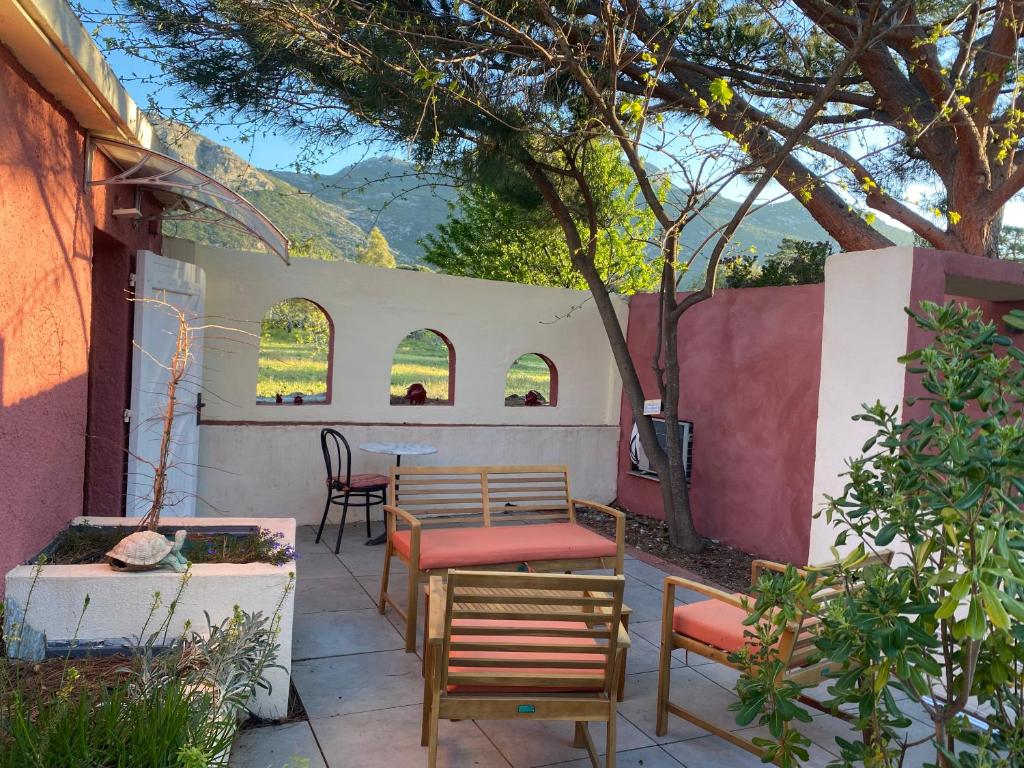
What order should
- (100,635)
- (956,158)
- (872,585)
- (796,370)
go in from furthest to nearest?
(956,158) < (796,370) < (100,635) < (872,585)

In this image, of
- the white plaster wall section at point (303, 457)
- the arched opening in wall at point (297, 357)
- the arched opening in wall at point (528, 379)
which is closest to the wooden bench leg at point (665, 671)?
the white plaster wall section at point (303, 457)

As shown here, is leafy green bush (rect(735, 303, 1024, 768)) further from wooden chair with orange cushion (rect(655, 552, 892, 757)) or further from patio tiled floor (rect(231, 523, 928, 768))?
patio tiled floor (rect(231, 523, 928, 768))

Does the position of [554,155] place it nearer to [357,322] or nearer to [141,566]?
[357,322]

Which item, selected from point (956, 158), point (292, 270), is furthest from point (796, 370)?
point (292, 270)

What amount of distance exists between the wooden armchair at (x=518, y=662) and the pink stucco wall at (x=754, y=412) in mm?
3721

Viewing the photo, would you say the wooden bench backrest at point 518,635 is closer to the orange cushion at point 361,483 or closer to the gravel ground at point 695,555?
the gravel ground at point 695,555

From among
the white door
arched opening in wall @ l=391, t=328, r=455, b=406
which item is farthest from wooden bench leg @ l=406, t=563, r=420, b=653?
arched opening in wall @ l=391, t=328, r=455, b=406

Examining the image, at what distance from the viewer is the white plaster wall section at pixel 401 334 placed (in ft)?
21.7

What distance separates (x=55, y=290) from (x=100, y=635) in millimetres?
1634

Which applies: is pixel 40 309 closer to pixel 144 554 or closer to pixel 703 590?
pixel 144 554

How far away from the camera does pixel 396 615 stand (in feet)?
15.5

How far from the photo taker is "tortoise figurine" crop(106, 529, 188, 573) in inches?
124

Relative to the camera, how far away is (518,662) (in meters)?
2.83

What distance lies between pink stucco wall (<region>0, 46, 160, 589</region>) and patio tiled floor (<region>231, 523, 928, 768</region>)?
1392mm
